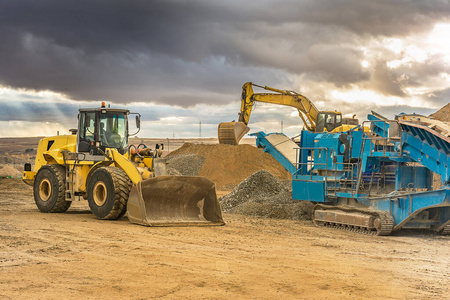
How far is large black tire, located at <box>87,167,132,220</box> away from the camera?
42.2 ft

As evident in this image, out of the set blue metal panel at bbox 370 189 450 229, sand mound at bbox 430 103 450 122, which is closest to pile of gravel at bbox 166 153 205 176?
sand mound at bbox 430 103 450 122

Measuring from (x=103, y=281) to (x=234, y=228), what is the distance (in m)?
5.92

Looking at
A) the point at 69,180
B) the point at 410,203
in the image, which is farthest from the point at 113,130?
the point at 410,203

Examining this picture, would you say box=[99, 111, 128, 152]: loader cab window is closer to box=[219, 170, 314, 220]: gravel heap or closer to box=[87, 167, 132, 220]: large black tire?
box=[87, 167, 132, 220]: large black tire

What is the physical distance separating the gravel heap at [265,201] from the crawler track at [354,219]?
1.24m

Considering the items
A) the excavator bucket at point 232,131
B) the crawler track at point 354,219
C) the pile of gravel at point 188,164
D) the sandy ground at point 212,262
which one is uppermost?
the excavator bucket at point 232,131

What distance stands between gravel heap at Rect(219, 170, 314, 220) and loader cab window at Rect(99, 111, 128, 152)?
433cm

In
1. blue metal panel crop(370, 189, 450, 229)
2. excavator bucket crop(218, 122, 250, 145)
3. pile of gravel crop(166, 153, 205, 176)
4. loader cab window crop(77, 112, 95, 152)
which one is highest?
excavator bucket crop(218, 122, 250, 145)

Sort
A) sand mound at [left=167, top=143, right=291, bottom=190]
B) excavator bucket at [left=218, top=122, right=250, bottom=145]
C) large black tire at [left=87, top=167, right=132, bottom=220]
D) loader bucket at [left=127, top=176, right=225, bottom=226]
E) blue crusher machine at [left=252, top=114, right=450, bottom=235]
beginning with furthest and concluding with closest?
excavator bucket at [left=218, top=122, right=250, bottom=145], sand mound at [left=167, top=143, right=291, bottom=190], large black tire at [left=87, top=167, right=132, bottom=220], loader bucket at [left=127, top=176, right=225, bottom=226], blue crusher machine at [left=252, top=114, right=450, bottom=235]

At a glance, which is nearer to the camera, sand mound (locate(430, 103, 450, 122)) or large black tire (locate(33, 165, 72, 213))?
large black tire (locate(33, 165, 72, 213))

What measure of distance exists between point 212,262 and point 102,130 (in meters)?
7.34

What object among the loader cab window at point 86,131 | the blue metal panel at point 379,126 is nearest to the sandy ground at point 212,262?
the loader cab window at point 86,131

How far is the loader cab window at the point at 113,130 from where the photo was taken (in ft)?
48.2

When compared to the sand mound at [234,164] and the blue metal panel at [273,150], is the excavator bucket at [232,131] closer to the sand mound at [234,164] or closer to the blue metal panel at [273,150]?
the sand mound at [234,164]
